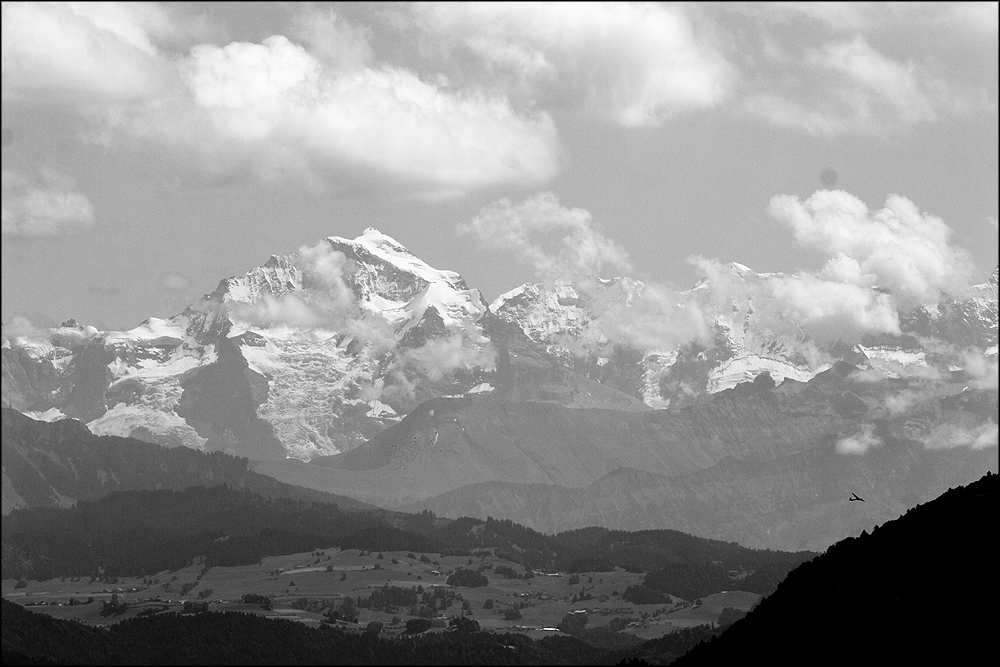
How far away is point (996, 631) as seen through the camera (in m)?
182

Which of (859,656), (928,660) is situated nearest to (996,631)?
(928,660)

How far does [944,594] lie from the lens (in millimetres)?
198000

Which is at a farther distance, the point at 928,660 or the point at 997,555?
the point at 997,555

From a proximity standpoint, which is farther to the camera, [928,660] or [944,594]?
[944,594]

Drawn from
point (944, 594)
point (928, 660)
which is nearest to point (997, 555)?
point (944, 594)

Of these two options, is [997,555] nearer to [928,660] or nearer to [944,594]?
[944,594]

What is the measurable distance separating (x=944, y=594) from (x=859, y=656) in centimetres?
1289

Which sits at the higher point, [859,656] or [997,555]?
[997,555]

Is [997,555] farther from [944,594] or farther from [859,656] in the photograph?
[859,656]

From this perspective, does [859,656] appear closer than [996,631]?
No

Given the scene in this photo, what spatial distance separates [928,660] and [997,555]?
20.0 metres

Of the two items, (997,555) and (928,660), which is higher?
(997,555)

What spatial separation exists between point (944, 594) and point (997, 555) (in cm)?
805

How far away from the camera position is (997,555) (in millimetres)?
197875
